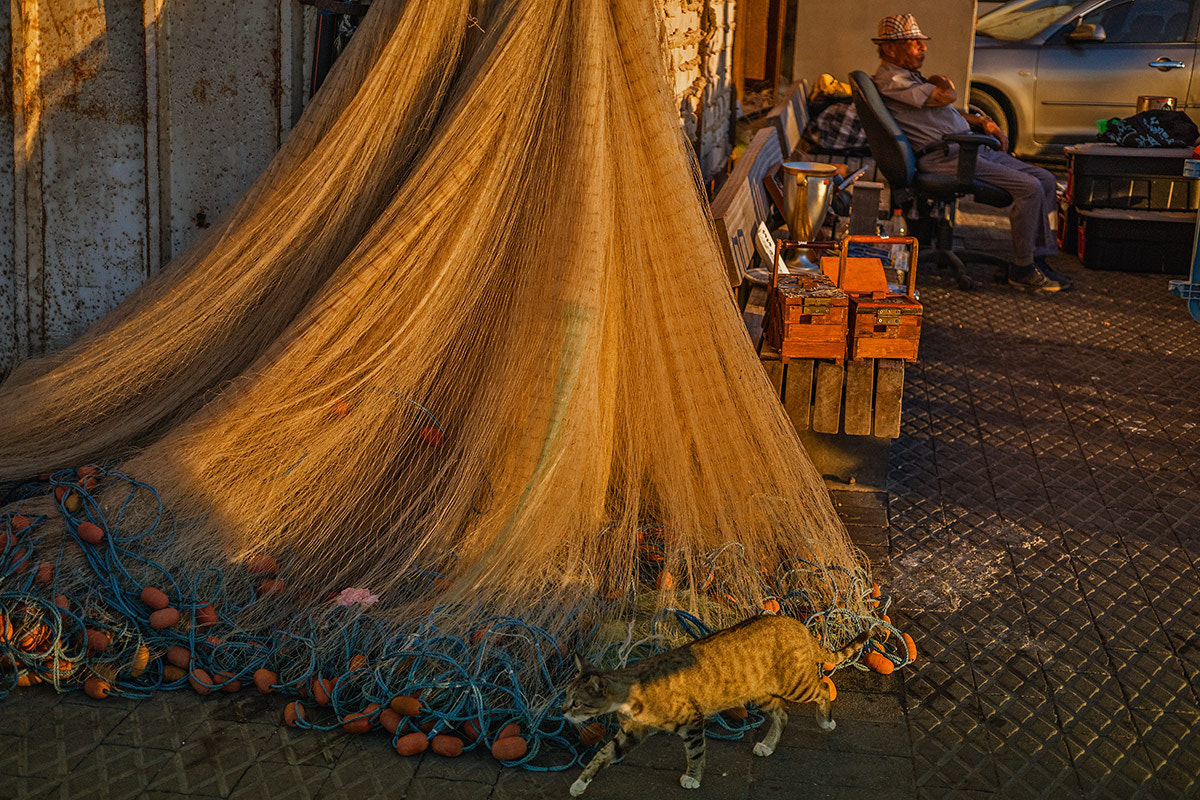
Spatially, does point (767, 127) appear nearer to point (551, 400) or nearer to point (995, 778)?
point (551, 400)

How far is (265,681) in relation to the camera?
356cm

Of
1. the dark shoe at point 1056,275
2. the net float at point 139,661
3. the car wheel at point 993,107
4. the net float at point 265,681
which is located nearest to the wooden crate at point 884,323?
the net float at point 265,681

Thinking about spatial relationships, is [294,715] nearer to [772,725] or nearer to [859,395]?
[772,725]

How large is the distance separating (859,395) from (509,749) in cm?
227

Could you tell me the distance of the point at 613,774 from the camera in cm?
328

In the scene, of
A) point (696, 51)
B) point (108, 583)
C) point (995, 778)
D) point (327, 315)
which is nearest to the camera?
point (995, 778)

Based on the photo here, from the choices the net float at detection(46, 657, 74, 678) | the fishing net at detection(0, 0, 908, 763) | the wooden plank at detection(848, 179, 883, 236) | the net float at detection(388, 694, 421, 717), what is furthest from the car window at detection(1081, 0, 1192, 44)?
the net float at detection(46, 657, 74, 678)

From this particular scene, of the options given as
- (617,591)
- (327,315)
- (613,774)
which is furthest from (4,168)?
(613,774)

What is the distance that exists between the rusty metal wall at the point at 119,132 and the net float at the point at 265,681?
2711 millimetres


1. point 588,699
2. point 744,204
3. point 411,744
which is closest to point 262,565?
point 411,744

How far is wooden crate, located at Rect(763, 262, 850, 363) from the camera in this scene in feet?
15.6

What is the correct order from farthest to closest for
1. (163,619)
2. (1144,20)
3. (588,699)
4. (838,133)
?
1. (1144,20)
2. (838,133)
3. (163,619)
4. (588,699)

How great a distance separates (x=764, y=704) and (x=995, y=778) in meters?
0.67

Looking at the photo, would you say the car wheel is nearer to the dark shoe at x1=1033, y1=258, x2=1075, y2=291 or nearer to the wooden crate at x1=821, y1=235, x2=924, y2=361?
the dark shoe at x1=1033, y1=258, x2=1075, y2=291
